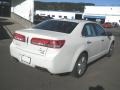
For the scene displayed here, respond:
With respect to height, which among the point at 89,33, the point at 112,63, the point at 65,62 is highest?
the point at 89,33

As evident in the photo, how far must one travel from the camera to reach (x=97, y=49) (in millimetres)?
7168

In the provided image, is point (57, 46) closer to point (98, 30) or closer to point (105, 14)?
point (98, 30)

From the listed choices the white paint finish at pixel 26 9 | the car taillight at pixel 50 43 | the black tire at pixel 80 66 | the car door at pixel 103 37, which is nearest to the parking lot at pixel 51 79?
the black tire at pixel 80 66

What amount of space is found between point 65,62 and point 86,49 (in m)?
1.06

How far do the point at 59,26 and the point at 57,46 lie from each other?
1.22 meters

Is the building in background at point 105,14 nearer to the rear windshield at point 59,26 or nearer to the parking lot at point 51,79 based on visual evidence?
the parking lot at point 51,79

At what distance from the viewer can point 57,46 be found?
208 inches

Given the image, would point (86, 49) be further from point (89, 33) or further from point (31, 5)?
point (31, 5)

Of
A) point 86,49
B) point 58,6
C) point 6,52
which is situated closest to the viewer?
point 86,49

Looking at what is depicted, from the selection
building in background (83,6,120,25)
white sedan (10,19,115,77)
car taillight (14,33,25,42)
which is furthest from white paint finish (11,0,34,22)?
building in background (83,6,120,25)

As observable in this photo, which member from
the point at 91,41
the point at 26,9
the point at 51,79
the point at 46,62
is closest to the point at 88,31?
the point at 91,41

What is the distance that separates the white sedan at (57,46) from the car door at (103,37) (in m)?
0.56

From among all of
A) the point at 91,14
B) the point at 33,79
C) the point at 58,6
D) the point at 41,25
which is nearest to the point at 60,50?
the point at 33,79

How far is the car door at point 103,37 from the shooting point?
24.1 ft
